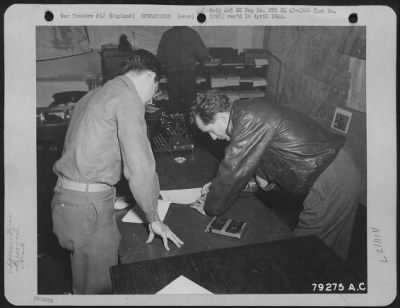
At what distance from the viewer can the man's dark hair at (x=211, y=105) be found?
6.87 feet

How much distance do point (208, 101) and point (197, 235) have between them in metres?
0.77

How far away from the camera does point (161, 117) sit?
2.99 m

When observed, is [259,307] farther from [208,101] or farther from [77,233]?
[208,101]

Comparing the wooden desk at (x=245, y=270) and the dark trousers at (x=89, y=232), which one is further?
the dark trousers at (x=89, y=232)

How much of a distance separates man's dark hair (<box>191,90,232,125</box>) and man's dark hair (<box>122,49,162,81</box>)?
401 millimetres

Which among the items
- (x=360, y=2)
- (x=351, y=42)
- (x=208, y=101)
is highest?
(x=360, y=2)

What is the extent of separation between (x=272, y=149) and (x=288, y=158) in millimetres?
107

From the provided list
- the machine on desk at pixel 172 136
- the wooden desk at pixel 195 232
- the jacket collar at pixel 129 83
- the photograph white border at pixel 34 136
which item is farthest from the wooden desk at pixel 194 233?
the machine on desk at pixel 172 136

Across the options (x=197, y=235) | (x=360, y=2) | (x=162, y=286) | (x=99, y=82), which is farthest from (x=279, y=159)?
(x=99, y=82)

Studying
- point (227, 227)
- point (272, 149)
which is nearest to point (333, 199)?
point (272, 149)

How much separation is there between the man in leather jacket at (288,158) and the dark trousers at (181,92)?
89 centimetres

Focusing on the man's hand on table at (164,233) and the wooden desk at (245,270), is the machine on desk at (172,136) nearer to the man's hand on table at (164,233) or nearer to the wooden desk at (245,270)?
the man's hand on table at (164,233)

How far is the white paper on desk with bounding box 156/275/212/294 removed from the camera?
1.44 metres

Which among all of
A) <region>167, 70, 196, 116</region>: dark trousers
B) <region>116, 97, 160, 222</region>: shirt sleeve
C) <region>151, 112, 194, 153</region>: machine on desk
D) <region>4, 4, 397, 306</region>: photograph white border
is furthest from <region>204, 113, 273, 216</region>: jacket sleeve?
<region>167, 70, 196, 116</region>: dark trousers
